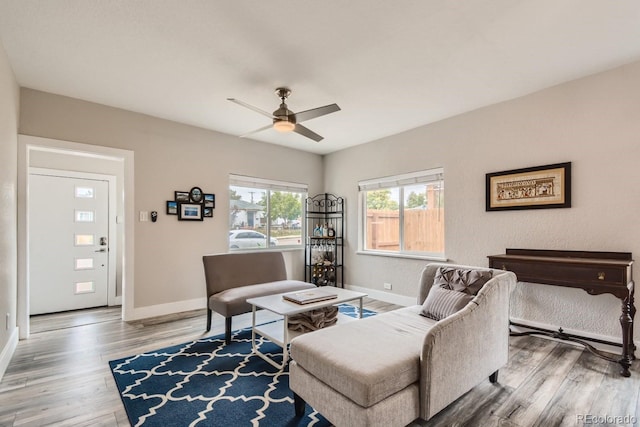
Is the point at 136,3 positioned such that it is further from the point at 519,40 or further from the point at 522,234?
the point at 522,234

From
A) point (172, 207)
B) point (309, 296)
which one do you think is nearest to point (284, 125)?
point (309, 296)

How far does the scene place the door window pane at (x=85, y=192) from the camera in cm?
447

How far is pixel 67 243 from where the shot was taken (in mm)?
4367

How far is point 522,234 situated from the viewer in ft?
11.3

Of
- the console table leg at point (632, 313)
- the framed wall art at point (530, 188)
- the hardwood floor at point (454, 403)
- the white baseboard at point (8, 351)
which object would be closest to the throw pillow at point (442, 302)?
the hardwood floor at point (454, 403)

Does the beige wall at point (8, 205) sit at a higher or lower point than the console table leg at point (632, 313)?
higher

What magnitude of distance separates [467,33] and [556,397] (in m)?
2.64

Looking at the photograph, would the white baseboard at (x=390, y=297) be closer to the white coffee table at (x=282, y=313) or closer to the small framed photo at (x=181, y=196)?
the white coffee table at (x=282, y=313)

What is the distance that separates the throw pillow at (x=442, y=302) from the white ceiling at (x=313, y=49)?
6.34ft

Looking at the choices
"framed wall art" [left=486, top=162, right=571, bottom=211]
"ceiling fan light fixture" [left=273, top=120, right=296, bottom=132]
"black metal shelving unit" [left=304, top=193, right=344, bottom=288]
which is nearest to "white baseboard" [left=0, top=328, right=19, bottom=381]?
"ceiling fan light fixture" [left=273, top=120, right=296, bottom=132]

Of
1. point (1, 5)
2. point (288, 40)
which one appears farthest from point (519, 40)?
point (1, 5)

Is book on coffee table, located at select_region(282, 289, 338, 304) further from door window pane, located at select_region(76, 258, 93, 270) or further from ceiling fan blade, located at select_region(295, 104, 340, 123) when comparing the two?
door window pane, located at select_region(76, 258, 93, 270)

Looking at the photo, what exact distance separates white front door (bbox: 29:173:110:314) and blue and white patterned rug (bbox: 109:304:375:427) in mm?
2393

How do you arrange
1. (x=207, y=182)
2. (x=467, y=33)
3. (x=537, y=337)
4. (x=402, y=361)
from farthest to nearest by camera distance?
(x=207, y=182)
(x=537, y=337)
(x=467, y=33)
(x=402, y=361)
